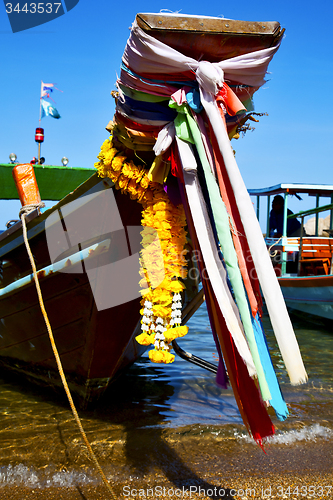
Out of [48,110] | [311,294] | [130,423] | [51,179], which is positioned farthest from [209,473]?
[48,110]

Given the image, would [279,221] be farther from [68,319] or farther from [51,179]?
[68,319]

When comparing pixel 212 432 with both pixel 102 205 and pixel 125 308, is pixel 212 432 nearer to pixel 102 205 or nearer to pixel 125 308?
pixel 125 308

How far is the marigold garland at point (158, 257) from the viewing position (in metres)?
2.07

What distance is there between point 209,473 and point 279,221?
8.47 metres

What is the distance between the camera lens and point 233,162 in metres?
1.82

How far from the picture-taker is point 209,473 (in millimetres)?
2668

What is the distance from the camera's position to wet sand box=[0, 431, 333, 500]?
246 centimetres

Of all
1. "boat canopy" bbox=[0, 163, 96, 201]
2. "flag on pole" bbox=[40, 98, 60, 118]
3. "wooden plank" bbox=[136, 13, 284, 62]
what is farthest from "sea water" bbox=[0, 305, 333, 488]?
"flag on pole" bbox=[40, 98, 60, 118]

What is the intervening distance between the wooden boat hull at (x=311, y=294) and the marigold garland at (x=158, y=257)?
6.25 m

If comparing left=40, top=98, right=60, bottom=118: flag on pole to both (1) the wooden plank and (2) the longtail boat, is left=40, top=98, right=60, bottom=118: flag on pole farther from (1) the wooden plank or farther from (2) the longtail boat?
(1) the wooden plank

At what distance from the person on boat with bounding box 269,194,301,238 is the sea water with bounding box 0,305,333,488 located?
5.67 metres

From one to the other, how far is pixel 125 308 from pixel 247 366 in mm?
1594

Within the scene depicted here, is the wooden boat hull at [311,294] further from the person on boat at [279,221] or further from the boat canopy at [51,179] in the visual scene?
the boat canopy at [51,179]

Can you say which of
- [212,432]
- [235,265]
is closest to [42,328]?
[212,432]
